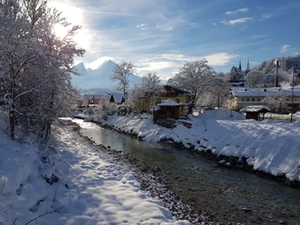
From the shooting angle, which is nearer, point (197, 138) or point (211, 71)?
point (197, 138)

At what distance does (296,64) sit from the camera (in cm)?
10175

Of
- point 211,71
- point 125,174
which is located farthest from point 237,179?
point 211,71

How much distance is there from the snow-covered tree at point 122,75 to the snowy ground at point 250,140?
22071 mm

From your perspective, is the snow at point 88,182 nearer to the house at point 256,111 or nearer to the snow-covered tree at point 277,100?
the house at point 256,111

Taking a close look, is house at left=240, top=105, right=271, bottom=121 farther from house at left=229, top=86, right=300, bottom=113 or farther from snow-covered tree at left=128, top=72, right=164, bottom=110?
house at left=229, top=86, right=300, bottom=113

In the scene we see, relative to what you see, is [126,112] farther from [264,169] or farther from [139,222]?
[139,222]

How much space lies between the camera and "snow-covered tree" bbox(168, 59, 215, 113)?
31766 millimetres

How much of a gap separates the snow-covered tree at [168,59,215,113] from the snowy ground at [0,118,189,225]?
24991 millimetres

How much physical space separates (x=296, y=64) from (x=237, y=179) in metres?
116

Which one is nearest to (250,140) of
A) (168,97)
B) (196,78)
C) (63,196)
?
(63,196)

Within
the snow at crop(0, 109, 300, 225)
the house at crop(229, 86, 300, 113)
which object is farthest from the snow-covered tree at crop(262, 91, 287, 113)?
the snow at crop(0, 109, 300, 225)

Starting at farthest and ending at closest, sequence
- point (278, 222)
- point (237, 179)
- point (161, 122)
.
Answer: point (161, 122)
point (237, 179)
point (278, 222)

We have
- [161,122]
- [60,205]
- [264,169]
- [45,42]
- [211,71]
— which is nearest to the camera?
[60,205]

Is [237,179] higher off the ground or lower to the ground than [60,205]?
lower
